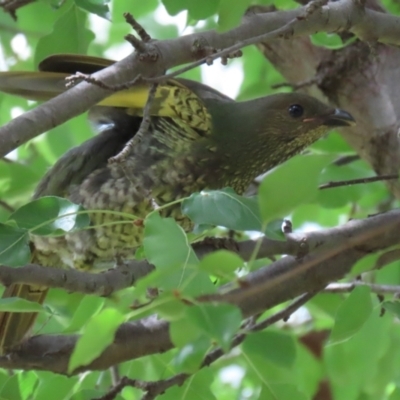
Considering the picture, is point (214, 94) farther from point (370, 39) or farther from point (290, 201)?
point (290, 201)

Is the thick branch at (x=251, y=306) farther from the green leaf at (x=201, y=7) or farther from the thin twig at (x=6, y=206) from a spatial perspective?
the thin twig at (x=6, y=206)

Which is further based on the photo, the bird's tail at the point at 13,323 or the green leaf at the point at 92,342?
the bird's tail at the point at 13,323

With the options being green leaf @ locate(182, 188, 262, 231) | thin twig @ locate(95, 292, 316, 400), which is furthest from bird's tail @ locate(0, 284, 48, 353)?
green leaf @ locate(182, 188, 262, 231)

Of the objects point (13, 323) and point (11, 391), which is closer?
point (11, 391)

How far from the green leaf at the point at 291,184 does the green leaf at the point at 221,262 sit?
0.32 feet

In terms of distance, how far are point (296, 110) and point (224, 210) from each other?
135cm

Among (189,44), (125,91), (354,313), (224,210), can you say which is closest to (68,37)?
(125,91)

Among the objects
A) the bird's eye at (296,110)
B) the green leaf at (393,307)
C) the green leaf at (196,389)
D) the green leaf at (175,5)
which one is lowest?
the green leaf at (196,389)

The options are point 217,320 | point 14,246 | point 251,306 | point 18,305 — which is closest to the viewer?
point 217,320

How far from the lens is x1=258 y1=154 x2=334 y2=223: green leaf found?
1.11 meters

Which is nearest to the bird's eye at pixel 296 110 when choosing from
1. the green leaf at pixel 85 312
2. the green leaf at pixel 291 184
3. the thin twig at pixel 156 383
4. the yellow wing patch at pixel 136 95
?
the yellow wing patch at pixel 136 95

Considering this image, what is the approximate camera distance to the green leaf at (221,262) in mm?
1059

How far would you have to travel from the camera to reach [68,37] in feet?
7.35

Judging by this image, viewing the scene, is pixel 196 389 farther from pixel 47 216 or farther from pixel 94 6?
pixel 94 6
